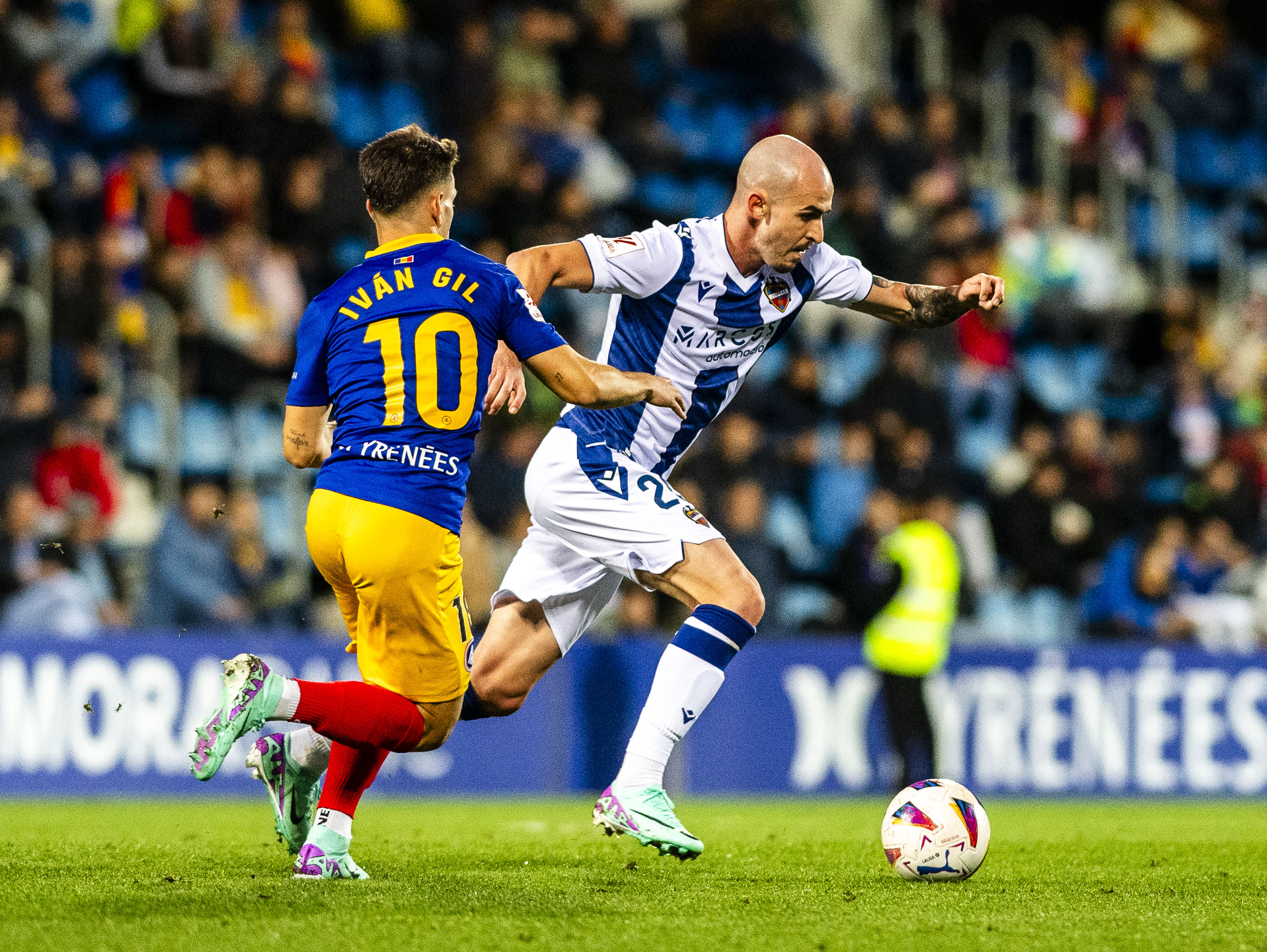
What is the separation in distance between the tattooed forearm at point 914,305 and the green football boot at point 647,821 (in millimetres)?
2187

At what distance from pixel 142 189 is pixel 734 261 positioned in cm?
841

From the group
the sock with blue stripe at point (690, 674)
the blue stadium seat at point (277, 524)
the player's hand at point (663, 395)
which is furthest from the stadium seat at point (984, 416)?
the player's hand at point (663, 395)

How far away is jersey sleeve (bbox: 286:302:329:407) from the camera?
18.9 feet

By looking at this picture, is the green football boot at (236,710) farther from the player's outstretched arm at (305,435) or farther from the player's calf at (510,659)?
the player's calf at (510,659)

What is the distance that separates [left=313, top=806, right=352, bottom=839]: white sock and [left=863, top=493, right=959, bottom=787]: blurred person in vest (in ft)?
21.6

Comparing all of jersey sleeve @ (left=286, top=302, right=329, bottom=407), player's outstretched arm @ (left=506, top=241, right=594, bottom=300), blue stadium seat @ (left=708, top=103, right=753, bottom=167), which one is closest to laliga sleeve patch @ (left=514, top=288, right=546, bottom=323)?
A: player's outstretched arm @ (left=506, top=241, right=594, bottom=300)

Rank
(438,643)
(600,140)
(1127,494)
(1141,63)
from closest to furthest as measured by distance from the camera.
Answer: (438,643), (1127,494), (600,140), (1141,63)

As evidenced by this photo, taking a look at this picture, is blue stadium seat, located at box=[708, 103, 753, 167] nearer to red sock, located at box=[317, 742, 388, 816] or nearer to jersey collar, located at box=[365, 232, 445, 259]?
jersey collar, located at box=[365, 232, 445, 259]

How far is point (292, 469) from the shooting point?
1395 cm

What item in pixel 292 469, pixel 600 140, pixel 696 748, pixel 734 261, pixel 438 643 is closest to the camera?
pixel 438 643

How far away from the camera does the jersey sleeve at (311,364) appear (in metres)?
5.76

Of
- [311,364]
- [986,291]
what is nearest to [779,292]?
[986,291]

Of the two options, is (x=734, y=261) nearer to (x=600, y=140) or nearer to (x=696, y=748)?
(x=696, y=748)

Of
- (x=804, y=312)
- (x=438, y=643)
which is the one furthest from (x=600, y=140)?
(x=438, y=643)
